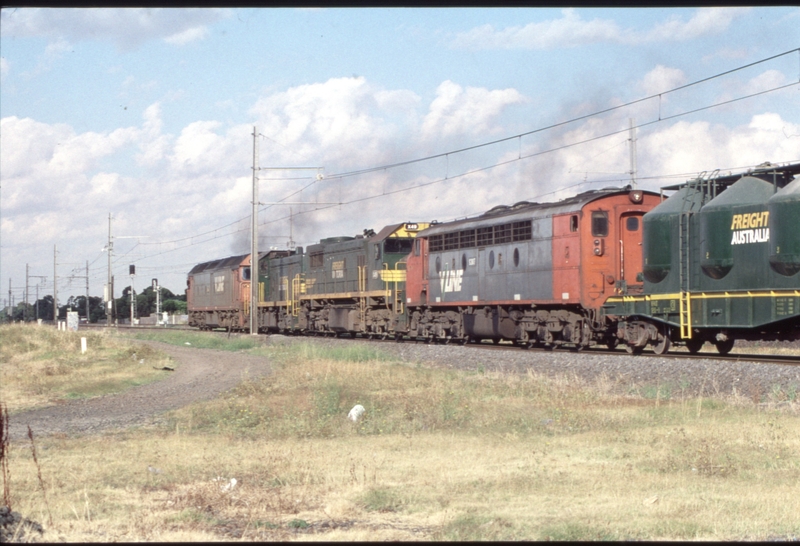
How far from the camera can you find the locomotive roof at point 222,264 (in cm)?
5377

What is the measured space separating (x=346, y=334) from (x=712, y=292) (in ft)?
91.3

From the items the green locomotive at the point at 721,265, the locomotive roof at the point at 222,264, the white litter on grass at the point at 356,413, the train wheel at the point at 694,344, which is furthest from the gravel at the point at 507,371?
the locomotive roof at the point at 222,264

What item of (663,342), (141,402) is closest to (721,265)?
(663,342)

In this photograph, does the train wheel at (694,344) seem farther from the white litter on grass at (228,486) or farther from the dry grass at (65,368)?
the white litter on grass at (228,486)

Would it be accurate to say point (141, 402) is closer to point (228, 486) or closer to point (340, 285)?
point (228, 486)

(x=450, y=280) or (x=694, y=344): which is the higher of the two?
(x=450, y=280)

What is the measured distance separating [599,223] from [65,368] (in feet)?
55.2

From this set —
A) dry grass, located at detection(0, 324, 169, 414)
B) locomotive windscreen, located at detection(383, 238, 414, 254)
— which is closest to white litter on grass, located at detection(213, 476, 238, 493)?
dry grass, located at detection(0, 324, 169, 414)

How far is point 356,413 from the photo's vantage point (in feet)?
52.3

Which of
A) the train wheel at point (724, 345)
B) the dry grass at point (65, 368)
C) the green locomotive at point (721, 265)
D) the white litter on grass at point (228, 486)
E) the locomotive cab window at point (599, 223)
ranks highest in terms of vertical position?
the locomotive cab window at point (599, 223)

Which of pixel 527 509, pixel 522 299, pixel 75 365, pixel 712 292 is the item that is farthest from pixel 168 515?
pixel 75 365

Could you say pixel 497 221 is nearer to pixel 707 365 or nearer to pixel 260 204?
pixel 707 365

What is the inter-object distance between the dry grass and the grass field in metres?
6.32

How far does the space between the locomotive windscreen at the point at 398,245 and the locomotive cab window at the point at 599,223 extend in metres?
12.4
